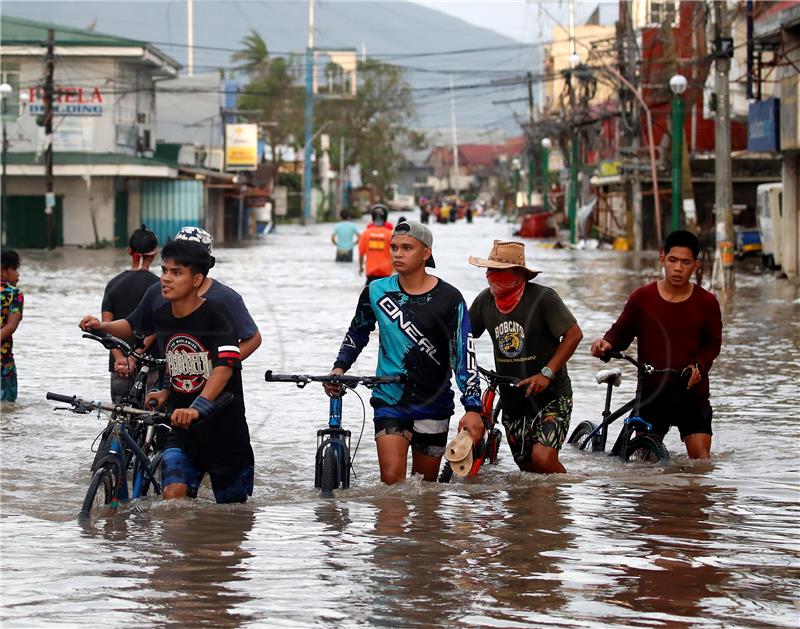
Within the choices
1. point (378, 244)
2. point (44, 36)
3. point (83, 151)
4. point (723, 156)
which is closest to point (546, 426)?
point (378, 244)

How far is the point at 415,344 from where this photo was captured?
8.41 metres

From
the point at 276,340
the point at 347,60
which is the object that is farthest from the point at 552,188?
the point at 276,340

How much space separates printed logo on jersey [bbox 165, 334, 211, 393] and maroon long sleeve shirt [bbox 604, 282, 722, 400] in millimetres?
2975

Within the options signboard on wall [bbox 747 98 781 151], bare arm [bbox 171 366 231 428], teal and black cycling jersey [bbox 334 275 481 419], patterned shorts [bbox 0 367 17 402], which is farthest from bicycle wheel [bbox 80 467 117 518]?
signboard on wall [bbox 747 98 781 151]

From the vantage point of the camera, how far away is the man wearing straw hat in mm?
8922

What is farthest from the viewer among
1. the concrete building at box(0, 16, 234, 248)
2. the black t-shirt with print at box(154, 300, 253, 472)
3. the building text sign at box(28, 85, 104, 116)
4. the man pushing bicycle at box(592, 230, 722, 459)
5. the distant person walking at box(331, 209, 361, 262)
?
the building text sign at box(28, 85, 104, 116)

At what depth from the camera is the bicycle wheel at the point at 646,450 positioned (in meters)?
9.75

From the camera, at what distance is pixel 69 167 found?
53.3 metres

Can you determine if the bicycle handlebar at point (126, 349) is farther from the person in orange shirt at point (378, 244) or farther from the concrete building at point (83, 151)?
the concrete building at point (83, 151)

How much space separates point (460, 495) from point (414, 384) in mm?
902

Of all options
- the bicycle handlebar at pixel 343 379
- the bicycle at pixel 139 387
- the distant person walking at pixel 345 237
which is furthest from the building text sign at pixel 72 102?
the bicycle handlebar at pixel 343 379

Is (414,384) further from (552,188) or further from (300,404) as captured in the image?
(552,188)

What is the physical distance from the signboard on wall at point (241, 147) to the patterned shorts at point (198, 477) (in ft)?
218

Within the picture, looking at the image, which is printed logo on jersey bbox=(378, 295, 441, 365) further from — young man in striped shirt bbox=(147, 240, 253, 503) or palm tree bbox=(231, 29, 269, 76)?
palm tree bbox=(231, 29, 269, 76)
